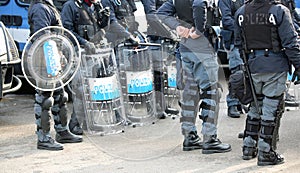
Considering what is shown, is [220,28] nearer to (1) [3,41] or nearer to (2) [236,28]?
(2) [236,28]

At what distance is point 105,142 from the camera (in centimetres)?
764

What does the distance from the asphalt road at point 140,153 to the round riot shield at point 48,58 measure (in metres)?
0.79

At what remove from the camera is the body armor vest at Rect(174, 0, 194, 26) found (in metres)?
7.07

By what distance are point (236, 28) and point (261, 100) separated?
0.74 metres

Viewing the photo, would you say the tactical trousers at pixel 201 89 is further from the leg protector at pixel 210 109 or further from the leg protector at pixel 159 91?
the leg protector at pixel 159 91

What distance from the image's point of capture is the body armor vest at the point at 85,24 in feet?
25.8

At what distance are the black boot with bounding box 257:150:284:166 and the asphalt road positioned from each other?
0.05m

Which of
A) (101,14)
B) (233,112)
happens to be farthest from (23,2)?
(233,112)

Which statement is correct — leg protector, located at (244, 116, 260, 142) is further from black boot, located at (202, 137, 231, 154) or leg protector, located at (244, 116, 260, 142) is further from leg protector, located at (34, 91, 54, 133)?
leg protector, located at (34, 91, 54, 133)

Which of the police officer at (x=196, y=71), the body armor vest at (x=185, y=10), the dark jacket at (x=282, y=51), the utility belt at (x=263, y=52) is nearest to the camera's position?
the dark jacket at (x=282, y=51)

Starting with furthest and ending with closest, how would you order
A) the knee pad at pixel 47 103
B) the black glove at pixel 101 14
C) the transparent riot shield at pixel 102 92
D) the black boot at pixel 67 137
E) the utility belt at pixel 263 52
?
the black glove at pixel 101 14 → the transparent riot shield at pixel 102 92 → the black boot at pixel 67 137 → the knee pad at pixel 47 103 → the utility belt at pixel 263 52

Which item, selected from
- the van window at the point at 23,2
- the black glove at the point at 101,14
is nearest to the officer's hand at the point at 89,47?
the black glove at the point at 101,14

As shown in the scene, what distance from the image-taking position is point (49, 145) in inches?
290

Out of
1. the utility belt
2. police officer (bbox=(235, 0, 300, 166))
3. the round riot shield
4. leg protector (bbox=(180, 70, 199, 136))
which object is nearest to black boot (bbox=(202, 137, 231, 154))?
leg protector (bbox=(180, 70, 199, 136))
